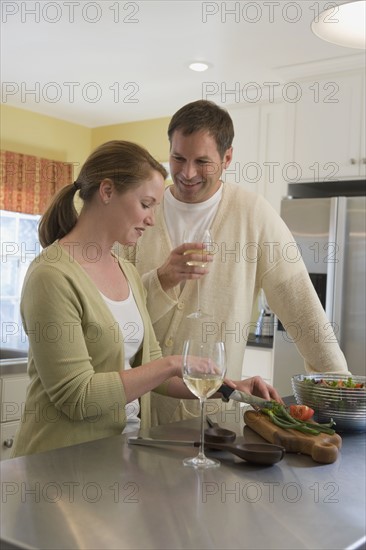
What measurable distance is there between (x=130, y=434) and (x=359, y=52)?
10.2ft

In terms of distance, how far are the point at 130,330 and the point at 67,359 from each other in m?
0.26

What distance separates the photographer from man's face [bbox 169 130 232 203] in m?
1.95

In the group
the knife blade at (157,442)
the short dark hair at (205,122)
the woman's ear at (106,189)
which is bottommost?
the knife blade at (157,442)

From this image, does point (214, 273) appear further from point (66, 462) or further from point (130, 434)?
point (66, 462)

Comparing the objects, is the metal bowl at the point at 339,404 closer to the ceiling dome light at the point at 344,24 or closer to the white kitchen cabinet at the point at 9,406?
the ceiling dome light at the point at 344,24

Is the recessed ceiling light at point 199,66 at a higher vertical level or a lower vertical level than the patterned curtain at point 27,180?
higher

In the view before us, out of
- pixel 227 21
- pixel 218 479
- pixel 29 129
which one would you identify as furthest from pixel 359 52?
pixel 218 479

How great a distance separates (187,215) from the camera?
2.12 meters

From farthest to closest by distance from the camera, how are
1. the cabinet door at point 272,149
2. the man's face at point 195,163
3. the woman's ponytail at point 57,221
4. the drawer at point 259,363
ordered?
the cabinet door at point 272,149, the drawer at point 259,363, the man's face at point 195,163, the woman's ponytail at point 57,221

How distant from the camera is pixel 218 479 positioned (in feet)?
3.84

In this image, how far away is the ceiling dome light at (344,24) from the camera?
1955 mm

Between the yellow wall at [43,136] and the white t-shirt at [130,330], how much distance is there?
4.12 metres

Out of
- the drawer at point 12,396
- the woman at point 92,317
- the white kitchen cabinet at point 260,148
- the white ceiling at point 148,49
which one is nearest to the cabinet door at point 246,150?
the white kitchen cabinet at point 260,148

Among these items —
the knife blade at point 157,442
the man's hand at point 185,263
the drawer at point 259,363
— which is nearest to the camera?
the knife blade at point 157,442
